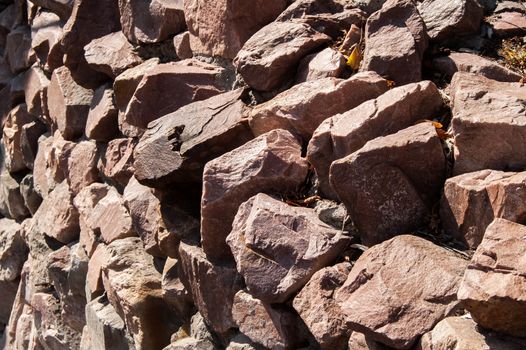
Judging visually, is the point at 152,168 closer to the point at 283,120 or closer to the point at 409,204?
the point at 283,120

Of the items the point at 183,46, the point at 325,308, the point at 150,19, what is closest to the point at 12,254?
the point at 150,19

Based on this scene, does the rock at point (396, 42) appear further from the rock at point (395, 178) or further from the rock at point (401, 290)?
the rock at point (401, 290)

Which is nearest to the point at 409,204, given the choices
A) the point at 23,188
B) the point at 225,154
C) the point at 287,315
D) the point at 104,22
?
the point at 287,315

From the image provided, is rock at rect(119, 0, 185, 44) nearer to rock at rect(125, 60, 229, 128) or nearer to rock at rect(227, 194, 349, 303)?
rock at rect(125, 60, 229, 128)

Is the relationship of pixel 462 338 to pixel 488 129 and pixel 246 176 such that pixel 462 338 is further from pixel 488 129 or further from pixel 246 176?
pixel 246 176

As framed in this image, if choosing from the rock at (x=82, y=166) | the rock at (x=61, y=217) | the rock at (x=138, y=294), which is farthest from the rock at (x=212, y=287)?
the rock at (x=61, y=217)
